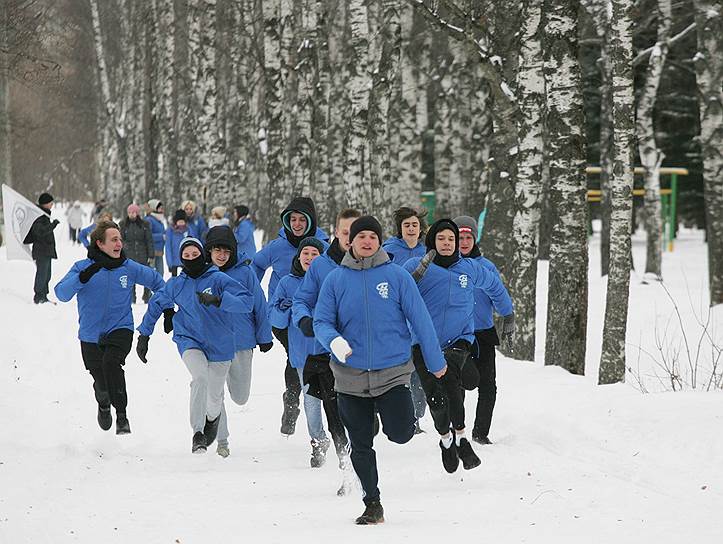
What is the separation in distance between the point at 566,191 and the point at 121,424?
212 inches

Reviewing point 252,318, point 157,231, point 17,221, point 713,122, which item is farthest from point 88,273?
point 713,122

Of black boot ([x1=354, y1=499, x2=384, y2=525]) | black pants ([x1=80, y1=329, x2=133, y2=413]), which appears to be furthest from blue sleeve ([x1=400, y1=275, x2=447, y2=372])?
black pants ([x1=80, y1=329, x2=133, y2=413])

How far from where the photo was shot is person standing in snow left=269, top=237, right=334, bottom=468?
8.70 meters

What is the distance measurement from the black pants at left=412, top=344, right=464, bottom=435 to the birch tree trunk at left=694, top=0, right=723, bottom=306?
36.1ft

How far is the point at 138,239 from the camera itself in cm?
1870

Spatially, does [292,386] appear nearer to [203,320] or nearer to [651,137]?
[203,320]

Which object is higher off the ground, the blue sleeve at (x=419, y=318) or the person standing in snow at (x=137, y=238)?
the blue sleeve at (x=419, y=318)

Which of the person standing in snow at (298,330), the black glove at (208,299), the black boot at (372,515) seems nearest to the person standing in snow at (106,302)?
the black glove at (208,299)

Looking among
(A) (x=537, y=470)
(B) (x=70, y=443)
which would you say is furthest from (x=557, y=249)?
(B) (x=70, y=443)

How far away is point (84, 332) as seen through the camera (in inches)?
388

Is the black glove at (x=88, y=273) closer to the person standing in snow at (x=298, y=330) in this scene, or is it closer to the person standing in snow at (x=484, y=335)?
the person standing in snow at (x=298, y=330)

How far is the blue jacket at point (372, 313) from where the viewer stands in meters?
6.88

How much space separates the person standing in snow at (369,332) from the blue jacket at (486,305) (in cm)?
200

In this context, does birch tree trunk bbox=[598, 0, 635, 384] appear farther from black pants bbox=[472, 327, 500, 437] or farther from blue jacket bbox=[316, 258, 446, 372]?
blue jacket bbox=[316, 258, 446, 372]
